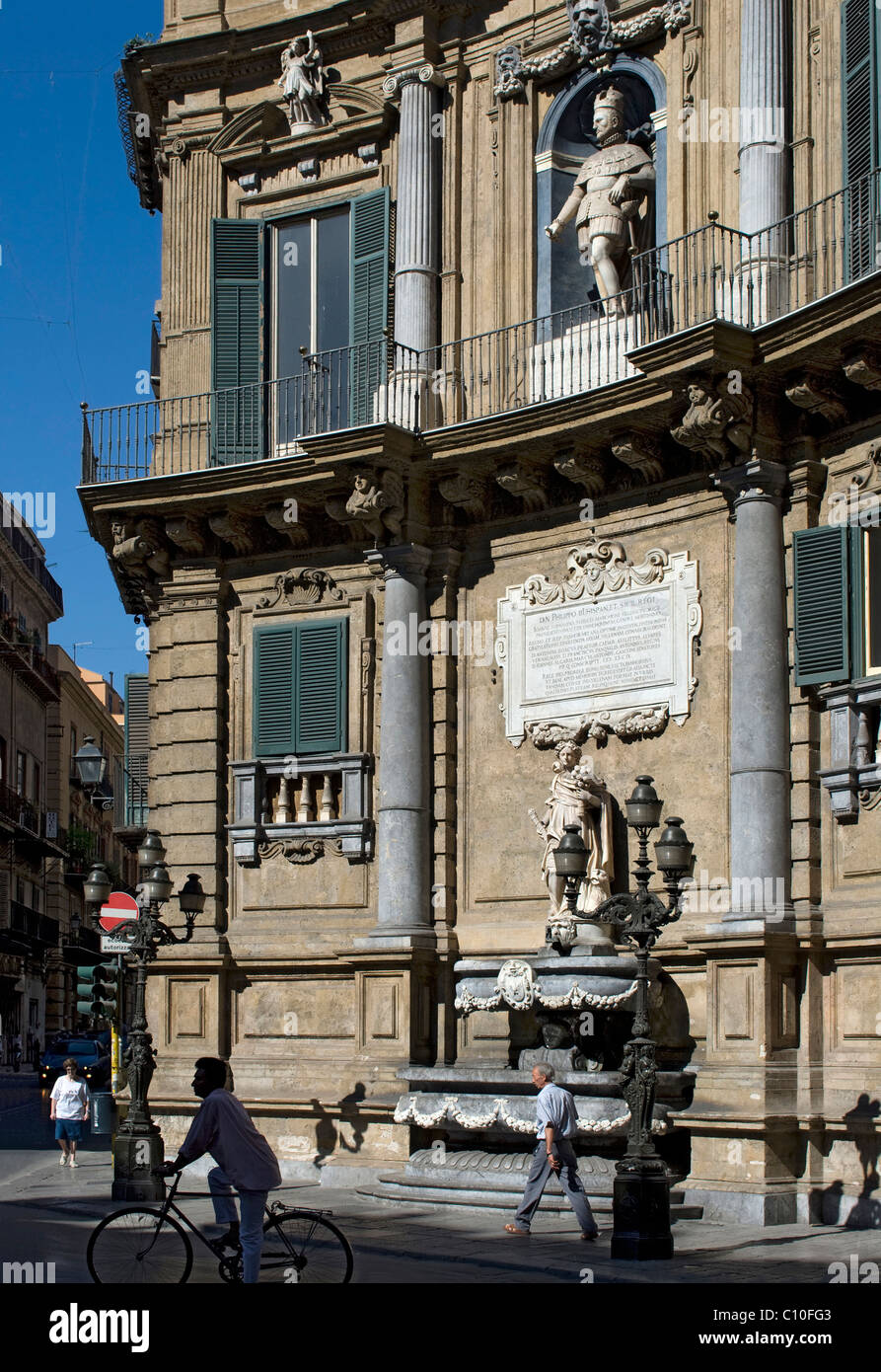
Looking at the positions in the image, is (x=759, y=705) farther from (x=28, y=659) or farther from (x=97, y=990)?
(x=28, y=659)

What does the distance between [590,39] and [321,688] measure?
7797mm

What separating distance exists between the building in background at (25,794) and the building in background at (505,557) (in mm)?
33768

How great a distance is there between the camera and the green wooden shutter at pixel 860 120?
55.9 ft

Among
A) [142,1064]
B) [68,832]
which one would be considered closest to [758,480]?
[142,1064]

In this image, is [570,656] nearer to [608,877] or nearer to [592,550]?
[592,550]

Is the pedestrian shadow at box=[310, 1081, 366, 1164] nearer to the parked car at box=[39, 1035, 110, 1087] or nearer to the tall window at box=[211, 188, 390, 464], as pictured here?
the tall window at box=[211, 188, 390, 464]

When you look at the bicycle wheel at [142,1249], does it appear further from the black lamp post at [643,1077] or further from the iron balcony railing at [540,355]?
the iron balcony railing at [540,355]

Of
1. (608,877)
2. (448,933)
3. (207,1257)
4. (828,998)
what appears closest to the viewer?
(207,1257)

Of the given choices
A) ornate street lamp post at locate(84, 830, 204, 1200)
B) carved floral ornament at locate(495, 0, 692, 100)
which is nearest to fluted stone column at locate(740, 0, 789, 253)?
carved floral ornament at locate(495, 0, 692, 100)

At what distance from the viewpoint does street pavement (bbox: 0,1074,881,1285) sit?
13.1 m

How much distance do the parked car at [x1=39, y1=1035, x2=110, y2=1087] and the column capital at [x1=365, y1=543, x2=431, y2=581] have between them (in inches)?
836

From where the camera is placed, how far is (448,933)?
19.8 metres
